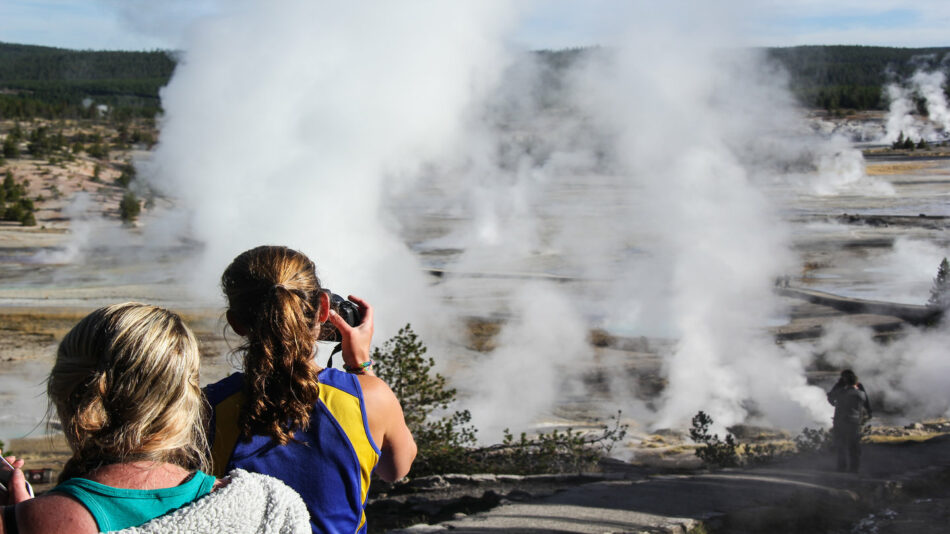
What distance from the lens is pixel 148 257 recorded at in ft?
51.1

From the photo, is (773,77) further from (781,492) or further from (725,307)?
(781,492)

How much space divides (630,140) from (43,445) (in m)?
14.6

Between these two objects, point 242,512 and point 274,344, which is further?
point 274,344

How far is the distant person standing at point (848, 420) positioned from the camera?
5.80m

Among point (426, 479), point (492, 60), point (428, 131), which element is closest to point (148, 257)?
point (428, 131)

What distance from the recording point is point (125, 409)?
125 centimetres

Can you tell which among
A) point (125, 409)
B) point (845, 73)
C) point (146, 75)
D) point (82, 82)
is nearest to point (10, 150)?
point (845, 73)

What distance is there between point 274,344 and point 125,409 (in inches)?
14.0

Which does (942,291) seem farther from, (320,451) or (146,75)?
(146,75)

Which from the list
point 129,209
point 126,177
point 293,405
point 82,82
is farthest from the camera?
point 82,82

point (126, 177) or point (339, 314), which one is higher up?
point (126, 177)

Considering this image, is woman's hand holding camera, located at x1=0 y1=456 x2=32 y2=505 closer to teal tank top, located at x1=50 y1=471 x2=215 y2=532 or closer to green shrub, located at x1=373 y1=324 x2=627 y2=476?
teal tank top, located at x1=50 y1=471 x2=215 y2=532

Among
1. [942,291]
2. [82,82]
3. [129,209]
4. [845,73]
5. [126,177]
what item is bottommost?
[942,291]

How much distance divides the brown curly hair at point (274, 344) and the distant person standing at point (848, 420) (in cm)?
518
